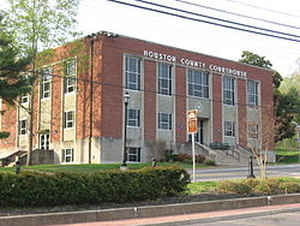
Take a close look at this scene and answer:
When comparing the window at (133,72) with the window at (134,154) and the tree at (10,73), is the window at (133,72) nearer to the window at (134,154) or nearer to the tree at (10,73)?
the window at (134,154)

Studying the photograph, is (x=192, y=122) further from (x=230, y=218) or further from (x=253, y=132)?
(x=253, y=132)

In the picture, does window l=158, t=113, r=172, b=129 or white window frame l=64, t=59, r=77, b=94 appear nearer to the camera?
white window frame l=64, t=59, r=77, b=94

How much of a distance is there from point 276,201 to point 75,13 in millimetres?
26456

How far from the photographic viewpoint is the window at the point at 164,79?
42.6 m

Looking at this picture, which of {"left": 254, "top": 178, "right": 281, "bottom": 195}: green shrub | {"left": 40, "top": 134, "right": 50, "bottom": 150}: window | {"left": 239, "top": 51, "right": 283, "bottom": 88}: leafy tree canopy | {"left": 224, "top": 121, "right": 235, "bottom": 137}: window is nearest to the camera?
{"left": 254, "top": 178, "right": 281, "bottom": 195}: green shrub

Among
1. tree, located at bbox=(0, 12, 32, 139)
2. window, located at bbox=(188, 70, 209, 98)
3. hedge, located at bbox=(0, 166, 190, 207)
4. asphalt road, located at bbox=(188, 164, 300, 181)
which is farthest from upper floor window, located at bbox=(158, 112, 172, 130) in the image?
hedge, located at bbox=(0, 166, 190, 207)

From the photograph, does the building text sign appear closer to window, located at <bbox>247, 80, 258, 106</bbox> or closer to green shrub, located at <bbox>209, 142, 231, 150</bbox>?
window, located at <bbox>247, 80, 258, 106</bbox>

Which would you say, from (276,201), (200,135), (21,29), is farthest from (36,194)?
(200,135)

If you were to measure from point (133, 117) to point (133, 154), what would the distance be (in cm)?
319

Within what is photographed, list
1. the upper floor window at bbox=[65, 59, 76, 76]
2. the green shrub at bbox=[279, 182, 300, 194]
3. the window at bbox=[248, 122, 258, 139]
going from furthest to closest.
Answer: the upper floor window at bbox=[65, 59, 76, 76]
the window at bbox=[248, 122, 258, 139]
the green shrub at bbox=[279, 182, 300, 194]

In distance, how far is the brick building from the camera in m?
38.4

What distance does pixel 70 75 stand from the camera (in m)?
39.7

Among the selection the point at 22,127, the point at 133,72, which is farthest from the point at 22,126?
the point at 133,72

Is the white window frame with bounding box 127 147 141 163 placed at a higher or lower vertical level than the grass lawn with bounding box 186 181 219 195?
higher
